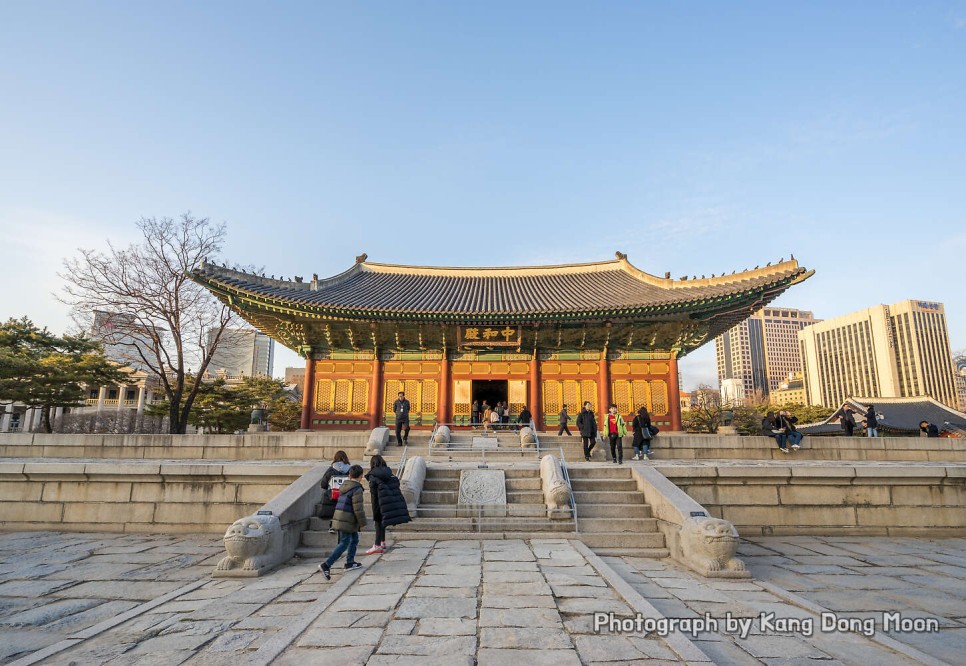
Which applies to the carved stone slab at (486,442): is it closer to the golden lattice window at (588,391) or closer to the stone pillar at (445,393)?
the stone pillar at (445,393)

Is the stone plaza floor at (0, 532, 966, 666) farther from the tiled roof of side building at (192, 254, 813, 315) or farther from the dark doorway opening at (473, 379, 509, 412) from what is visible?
the dark doorway opening at (473, 379, 509, 412)

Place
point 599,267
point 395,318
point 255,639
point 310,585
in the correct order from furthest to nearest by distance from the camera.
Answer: point 599,267
point 395,318
point 310,585
point 255,639

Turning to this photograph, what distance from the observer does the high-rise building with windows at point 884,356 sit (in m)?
90.2

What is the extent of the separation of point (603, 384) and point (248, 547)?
47.8ft

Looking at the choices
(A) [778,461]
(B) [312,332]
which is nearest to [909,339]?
(A) [778,461]

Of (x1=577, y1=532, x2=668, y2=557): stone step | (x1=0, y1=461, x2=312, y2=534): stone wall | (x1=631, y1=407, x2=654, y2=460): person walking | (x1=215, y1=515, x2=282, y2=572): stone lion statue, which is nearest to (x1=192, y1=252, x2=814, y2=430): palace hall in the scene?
(x1=631, y1=407, x2=654, y2=460): person walking

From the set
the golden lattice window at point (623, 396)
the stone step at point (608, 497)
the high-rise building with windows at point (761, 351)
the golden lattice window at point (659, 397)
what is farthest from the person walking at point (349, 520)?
the high-rise building with windows at point (761, 351)

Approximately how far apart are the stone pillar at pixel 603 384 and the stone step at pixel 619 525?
10.2m

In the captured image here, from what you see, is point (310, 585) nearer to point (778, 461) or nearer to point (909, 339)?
point (778, 461)

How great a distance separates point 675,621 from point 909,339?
11760 cm

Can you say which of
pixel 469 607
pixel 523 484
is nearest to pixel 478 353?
pixel 523 484

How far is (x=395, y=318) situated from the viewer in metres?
18.0

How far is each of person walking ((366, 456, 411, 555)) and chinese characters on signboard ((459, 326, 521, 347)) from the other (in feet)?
39.2

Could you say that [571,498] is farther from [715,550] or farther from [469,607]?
[469,607]
